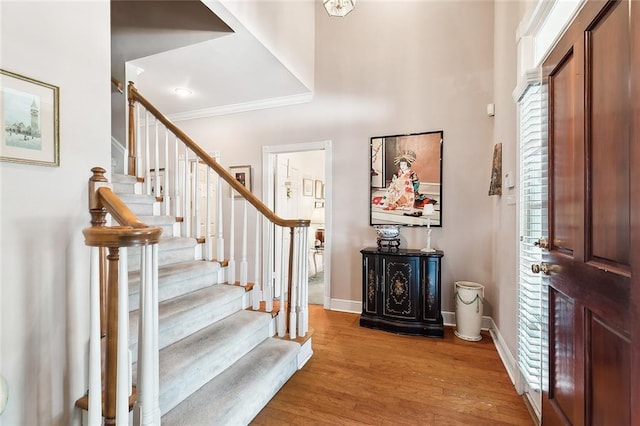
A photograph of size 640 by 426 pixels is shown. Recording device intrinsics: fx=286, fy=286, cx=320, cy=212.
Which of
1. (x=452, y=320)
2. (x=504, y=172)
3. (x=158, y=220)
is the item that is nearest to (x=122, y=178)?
(x=158, y=220)

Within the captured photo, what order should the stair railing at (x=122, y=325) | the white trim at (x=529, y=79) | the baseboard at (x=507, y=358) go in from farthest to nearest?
the baseboard at (x=507, y=358) < the white trim at (x=529, y=79) < the stair railing at (x=122, y=325)

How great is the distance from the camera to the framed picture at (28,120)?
106cm

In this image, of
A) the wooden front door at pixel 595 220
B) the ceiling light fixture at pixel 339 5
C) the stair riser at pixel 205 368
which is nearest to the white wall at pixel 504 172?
the wooden front door at pixel 595 220

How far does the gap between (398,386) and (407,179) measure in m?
2.10

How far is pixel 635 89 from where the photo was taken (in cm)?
81

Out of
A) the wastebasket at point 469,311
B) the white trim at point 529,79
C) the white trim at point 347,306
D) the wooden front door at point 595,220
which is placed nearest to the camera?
the wooden front door at point 595,220

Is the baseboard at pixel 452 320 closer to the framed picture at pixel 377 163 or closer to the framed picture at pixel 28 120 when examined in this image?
the framed picture at pixel 377 163

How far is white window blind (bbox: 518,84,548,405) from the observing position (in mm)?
1721

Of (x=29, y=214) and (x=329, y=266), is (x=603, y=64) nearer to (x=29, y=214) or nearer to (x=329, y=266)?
(x=29, y=214)

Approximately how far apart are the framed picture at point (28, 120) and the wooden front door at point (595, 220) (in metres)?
2.02

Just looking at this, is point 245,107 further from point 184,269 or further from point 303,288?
point 303,288

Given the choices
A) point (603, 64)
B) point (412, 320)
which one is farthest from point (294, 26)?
point (412, 320)

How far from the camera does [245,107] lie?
392 cm

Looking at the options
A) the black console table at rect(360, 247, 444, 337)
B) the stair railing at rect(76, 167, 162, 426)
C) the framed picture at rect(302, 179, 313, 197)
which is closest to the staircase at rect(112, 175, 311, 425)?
the stair railing at rect(76, 167, 162, 426)
